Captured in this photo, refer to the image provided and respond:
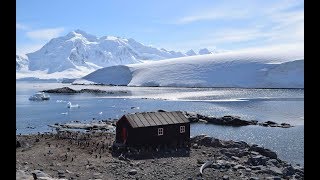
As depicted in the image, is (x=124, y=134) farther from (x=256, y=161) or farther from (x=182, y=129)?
(x=256, y=161)

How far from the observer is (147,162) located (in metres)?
26.2

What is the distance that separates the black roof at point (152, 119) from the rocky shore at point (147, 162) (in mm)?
2121

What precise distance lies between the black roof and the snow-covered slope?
11624cm

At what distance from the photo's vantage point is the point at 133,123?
2905cm

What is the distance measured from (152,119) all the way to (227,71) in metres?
138

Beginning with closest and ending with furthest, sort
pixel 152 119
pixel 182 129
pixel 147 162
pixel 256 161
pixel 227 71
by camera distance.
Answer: pixel 147 162 < pixel 256 161 < pixel 152 119 < pixel 182 129 < pixel 227 71

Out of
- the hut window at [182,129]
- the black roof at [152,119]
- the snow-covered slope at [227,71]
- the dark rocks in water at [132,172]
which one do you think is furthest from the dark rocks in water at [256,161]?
the snow-covered slope at [227,71]

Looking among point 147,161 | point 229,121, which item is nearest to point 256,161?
point 147,161

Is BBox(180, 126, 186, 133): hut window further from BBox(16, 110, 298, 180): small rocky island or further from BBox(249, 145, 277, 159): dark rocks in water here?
BBox(249, 145, 277, 159): dark rocks in water

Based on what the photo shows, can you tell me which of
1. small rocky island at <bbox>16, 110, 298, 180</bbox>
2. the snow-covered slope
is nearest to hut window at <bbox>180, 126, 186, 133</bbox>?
small rocky island at <bbox>16, 110, 298, 180</bbox>

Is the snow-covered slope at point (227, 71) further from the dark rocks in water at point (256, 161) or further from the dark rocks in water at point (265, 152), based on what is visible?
the dark rocks in water at point (256, 161)
